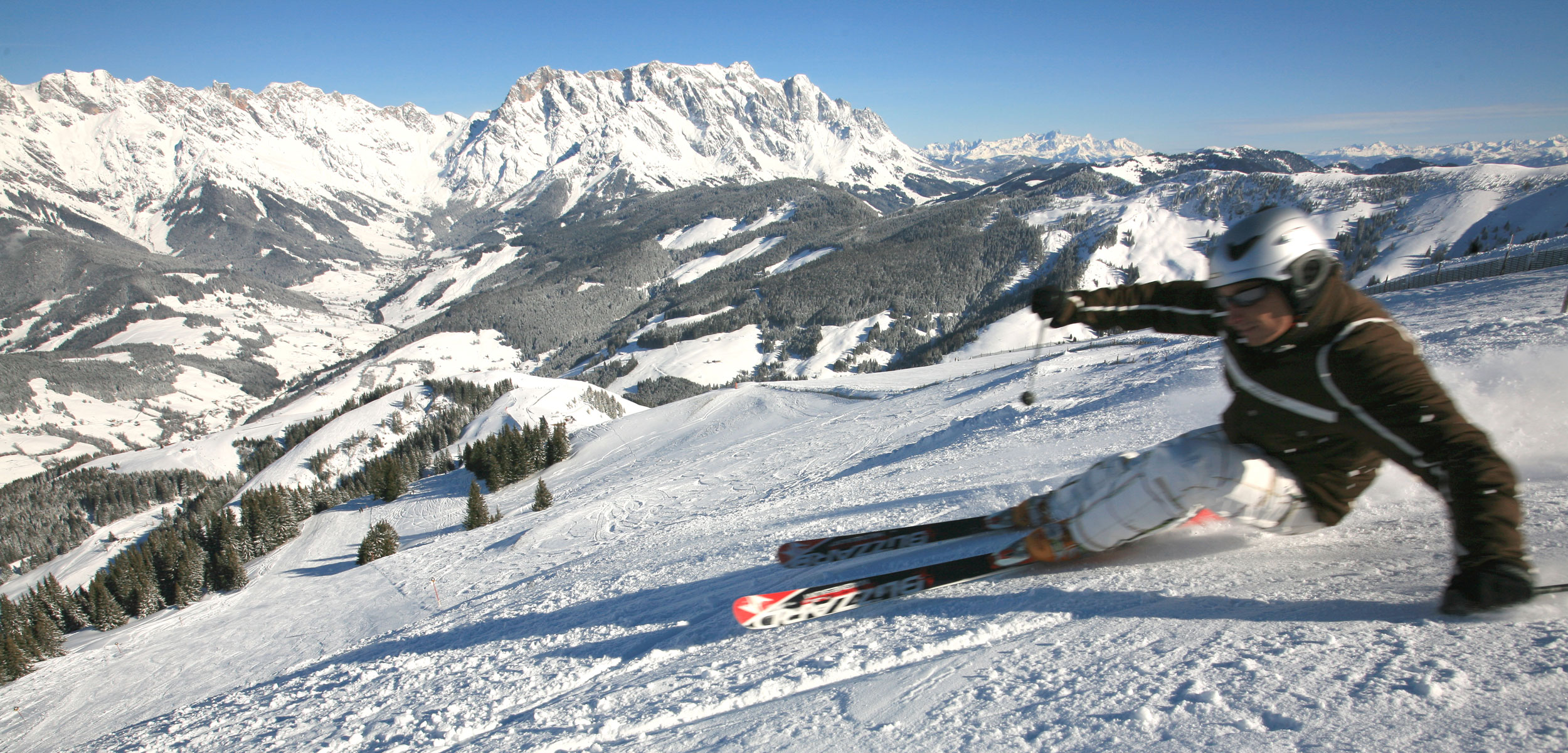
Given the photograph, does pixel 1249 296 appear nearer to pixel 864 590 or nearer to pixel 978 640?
pixel 978 640

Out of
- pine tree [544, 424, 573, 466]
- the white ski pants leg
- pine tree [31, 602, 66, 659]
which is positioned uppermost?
pine tree [544, 424, 573, 466]

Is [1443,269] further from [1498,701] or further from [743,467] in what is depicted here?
[1498,701]

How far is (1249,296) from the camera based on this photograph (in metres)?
3.64

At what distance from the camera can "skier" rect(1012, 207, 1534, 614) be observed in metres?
3.12

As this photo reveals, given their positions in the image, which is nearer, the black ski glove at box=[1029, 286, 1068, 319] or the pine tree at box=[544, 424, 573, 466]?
the black ski glove at box=[1029, 286, 1068, 319]

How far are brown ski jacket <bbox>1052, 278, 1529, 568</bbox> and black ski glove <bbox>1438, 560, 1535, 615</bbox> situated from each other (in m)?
0.05

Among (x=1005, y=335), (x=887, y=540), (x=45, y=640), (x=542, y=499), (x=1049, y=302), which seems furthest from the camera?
(x=1005, y=335)

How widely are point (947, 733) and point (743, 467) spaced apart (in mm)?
16506

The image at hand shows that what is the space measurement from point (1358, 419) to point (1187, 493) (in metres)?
1.17

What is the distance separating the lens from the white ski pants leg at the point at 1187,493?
13.8 ft

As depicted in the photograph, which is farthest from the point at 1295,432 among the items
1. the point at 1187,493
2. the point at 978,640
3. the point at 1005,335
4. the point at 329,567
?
the point at 1005,335

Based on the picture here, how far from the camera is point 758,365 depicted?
13450 centimetres

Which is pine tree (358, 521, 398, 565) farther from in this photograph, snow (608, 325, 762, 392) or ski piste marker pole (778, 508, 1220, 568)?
snow (608, 325, 762, 392)

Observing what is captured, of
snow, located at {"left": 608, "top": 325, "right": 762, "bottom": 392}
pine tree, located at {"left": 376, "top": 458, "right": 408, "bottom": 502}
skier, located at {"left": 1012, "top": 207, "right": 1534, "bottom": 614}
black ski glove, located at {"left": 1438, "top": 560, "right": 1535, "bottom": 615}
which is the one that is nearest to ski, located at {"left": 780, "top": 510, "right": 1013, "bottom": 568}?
skier, located at {"left": 1012, "top": 207, "right": 1534, "bottom": 614}
